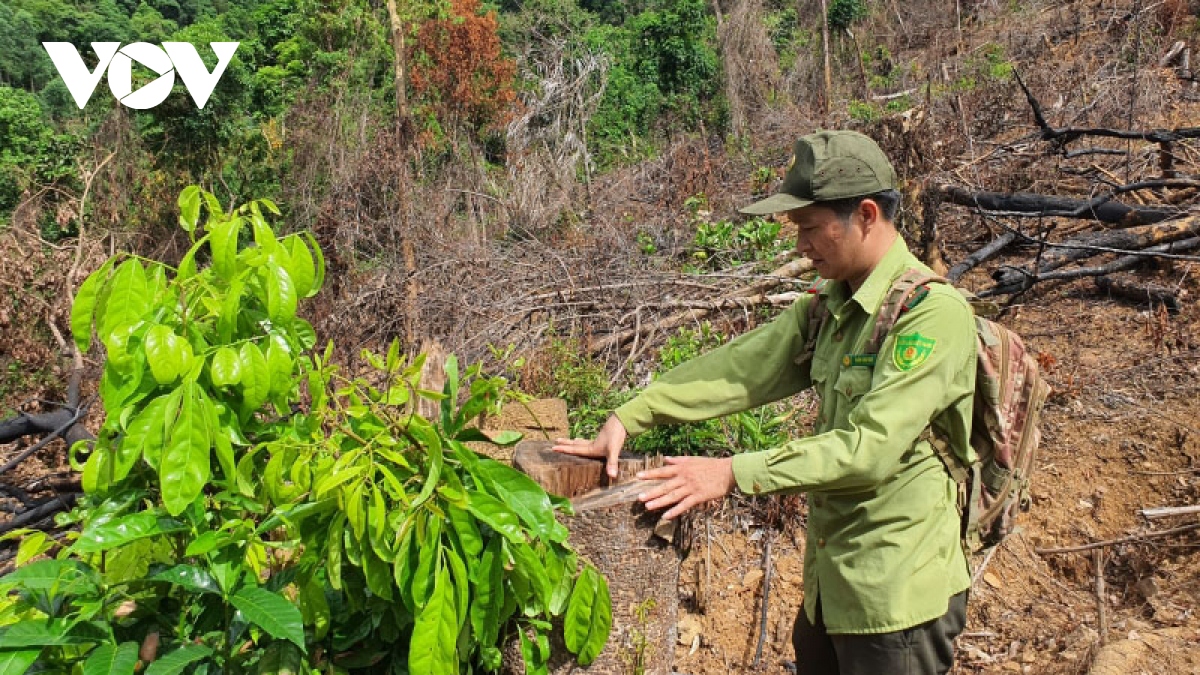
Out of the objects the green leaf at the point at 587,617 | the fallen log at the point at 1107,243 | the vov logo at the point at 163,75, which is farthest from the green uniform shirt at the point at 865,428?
the vov logo at the point at 163,75

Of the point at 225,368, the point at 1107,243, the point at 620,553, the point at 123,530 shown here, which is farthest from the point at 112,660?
the point at 1107,243

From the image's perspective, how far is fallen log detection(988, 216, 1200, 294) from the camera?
5.23 m

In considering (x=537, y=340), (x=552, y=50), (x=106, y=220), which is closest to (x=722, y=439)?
(x=537, y=340)

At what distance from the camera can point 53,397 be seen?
6.60 metres

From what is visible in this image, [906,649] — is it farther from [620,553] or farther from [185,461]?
[185,461]

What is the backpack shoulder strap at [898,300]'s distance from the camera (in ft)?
5.41

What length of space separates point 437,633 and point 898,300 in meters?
1.05

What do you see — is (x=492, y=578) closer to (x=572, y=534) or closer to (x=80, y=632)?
(x=572, y=534)

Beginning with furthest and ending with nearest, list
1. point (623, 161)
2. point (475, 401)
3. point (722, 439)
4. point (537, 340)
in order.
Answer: point (623, 161) → point (537, 340) → point (722, 439) → point (475, 401)

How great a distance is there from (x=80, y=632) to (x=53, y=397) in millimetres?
6217

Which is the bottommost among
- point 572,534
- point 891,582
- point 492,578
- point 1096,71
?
point 1096,71

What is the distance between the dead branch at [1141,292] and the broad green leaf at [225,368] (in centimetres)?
531

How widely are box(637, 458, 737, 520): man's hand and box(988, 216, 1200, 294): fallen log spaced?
430 centimetres

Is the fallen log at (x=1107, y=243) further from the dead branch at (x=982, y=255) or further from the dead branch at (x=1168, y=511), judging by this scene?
the dead branch at (x=1168, y=511)
